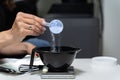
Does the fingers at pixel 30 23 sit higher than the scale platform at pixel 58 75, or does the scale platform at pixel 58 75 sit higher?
the fingers at pixel 30 23

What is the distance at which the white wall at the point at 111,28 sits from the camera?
8.58 feet

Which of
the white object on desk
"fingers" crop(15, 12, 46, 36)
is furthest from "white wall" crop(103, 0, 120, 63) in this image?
"fingers" crop(15, 12, 46, 36)

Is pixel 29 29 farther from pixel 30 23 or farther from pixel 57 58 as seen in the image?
pixel 57 58

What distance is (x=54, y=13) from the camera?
2902 mm

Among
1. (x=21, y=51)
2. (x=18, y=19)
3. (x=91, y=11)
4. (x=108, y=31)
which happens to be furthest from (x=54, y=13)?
(x=18, y=19)

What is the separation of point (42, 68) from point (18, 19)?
209 millimetres

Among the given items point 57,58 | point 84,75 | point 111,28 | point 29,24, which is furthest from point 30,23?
point 111,28

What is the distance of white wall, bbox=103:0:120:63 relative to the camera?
2615mm

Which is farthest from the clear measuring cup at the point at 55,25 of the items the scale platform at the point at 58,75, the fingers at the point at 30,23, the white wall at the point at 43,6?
the white wall at the point at 43,6

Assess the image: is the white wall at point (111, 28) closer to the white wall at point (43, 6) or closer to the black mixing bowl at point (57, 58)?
the white wall at point (43, 6)

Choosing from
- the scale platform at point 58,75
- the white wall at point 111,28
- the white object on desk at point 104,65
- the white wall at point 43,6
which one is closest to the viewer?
the scale platform at point 58,75

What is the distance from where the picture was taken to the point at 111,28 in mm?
2812

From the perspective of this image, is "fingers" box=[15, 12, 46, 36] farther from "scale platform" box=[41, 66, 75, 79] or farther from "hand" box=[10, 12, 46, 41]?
"scale platform" box=[41, 66, 75, 79]

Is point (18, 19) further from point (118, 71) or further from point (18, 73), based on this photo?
point (118, 71)
